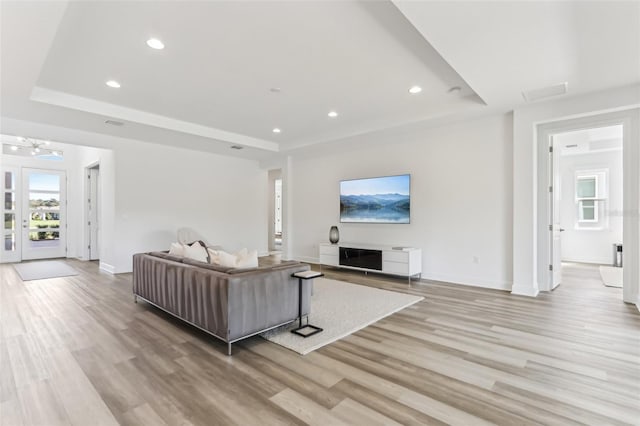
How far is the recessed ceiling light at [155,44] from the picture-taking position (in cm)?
289

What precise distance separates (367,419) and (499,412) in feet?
2.59

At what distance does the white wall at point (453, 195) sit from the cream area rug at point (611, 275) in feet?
6.43

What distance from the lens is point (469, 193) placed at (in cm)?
503

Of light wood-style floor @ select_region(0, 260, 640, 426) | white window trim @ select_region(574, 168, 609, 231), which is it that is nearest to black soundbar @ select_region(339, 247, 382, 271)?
light wood-style floor @ select_region(0, 260, 640, 426)

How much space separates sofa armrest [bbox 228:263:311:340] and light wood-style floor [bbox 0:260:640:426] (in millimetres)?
217

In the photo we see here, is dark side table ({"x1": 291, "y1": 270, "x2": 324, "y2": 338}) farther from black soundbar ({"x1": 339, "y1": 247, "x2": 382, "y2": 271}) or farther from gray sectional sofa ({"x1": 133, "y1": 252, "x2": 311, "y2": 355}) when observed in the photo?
black soundbar ({"x1": 339, "y1": 247, "x2": 382, "y2": 271})

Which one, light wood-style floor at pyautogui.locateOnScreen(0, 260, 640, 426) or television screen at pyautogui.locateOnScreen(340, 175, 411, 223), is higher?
television screen at pyautogui.locateOnScreen(340, 175, 411, 223)

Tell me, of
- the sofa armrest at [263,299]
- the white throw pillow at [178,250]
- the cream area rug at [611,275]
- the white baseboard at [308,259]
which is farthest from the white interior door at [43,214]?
the cream area rug at [611,275]

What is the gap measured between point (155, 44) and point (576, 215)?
9127mm

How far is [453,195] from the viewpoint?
5195 millimetres

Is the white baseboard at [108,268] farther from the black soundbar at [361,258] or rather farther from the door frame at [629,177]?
the door frame at [629,177]

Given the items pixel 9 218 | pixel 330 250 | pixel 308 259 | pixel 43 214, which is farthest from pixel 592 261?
pixel 9 218

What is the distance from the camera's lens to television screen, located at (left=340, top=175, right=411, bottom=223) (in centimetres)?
571

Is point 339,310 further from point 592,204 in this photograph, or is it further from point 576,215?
point 592,204
